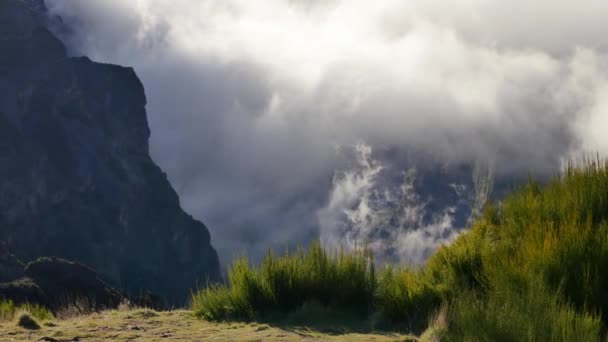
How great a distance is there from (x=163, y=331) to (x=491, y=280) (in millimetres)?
5967

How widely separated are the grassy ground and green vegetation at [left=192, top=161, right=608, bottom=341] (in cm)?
88

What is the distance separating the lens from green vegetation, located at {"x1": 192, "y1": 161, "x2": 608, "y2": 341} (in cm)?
809

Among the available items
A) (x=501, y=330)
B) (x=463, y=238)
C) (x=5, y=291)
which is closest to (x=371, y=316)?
(x=463, y=238)

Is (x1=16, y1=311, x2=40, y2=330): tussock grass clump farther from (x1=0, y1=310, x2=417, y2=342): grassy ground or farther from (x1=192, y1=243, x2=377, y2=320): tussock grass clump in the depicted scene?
(x1=192, y1=243, x2=377, y2=320): tussock grass clump

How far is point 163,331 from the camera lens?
1270 cm

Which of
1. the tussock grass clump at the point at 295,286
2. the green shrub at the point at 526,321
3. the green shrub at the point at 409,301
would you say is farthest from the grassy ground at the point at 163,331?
the green shrub at the point at 526,321

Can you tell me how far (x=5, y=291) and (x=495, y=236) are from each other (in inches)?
1966

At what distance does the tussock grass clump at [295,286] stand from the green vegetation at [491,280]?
21mm

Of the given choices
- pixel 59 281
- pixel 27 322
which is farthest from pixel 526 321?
pixel 59 281

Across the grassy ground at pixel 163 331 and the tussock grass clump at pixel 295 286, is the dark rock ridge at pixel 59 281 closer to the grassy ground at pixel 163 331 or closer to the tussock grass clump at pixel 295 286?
the grassy ground at pixel 163 331

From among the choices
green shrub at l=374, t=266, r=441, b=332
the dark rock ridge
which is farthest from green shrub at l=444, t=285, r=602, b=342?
the dark rock ridge

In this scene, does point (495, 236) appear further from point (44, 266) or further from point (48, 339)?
point (44, 266)

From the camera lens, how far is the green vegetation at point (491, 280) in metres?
8.09

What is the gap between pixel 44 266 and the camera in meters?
86.2
